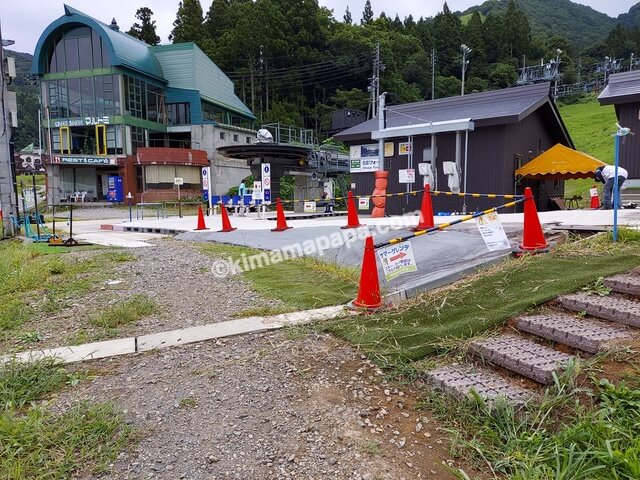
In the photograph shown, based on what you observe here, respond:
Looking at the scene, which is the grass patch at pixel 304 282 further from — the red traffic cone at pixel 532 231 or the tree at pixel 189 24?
the tree at pixel 189 24

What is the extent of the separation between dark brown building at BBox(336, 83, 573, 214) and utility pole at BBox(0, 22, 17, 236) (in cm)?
1280

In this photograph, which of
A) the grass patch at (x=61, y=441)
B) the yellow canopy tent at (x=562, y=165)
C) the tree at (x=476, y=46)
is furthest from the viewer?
the tree at (x=476, y=46)

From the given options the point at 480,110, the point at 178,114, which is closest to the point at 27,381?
the point at 480,110

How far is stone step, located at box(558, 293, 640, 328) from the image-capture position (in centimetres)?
330

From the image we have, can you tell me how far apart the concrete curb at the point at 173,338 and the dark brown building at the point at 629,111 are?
1605 cm

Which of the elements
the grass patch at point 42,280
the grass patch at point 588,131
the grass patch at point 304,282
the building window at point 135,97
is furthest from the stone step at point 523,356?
the building window at point 135,97

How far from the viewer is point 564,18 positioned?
337 feet

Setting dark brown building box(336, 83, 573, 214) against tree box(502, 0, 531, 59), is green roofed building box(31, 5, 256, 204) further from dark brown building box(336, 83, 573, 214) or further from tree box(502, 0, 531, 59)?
tree box(502, 0, 531, 59)

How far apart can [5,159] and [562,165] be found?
1871 centimetres

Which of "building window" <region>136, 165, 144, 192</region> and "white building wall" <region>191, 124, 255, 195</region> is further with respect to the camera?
"white building wall" <region>191, 124, 255, 195</region>

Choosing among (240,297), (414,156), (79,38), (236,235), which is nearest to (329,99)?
(79,38)

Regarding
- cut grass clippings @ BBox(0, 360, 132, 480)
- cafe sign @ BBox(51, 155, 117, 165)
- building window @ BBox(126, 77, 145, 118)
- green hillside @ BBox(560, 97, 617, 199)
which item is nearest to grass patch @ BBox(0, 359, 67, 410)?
cut grass clippings @ BBox(0, 360, 132, 480)

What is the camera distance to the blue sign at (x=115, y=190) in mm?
33656

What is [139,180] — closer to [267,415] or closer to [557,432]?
[267,415]
